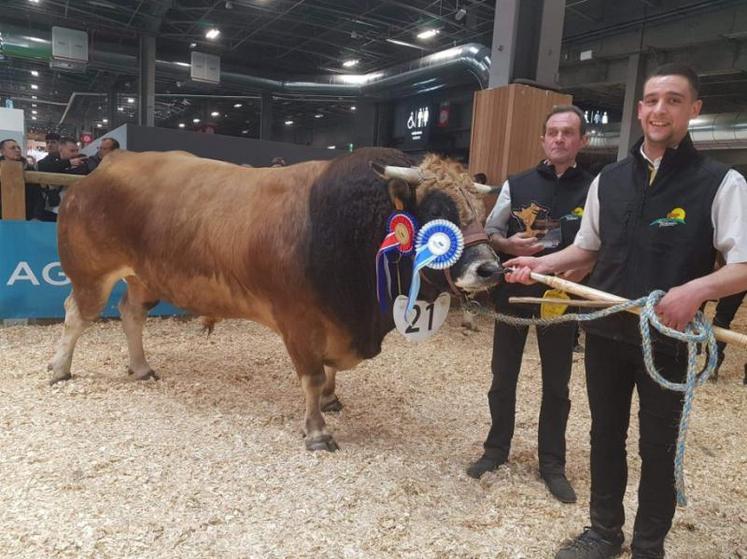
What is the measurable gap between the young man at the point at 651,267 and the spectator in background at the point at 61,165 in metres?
5.43

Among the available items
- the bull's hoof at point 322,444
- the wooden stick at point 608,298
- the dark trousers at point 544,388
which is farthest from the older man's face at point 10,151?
the wooden stick at point 608,298

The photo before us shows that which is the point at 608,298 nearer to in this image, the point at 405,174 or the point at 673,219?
the point at 673,219

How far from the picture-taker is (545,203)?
2.59 meters

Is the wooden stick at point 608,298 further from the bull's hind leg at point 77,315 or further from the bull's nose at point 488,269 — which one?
the bull's hind leg at point 77,315

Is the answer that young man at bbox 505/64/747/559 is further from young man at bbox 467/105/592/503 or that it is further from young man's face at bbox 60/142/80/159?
young man's face at bbox 60/142/80/159

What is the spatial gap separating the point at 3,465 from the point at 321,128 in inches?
1018

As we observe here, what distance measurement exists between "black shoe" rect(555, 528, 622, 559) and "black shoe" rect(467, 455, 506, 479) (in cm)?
65

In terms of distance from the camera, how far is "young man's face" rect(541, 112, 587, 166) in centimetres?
251

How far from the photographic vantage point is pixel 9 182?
489cm

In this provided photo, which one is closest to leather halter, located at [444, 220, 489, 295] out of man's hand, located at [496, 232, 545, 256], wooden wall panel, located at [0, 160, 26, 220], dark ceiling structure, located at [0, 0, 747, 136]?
man's hand, located at [496, 232, 545, 256]

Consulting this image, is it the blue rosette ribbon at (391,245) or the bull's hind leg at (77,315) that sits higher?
the blue rosette ribbon at (391,245)

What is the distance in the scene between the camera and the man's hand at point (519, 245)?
8.13 ft

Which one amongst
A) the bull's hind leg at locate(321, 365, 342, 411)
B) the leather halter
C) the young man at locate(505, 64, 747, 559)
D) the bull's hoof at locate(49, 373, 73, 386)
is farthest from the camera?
the bull's hoof at locate(49, 373, 73, 386)

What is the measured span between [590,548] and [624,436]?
463mm
